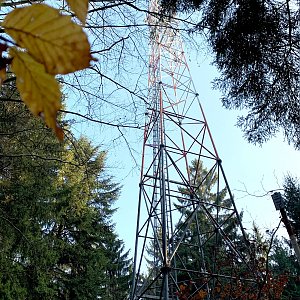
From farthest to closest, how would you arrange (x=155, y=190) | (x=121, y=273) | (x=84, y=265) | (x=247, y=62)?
1. (x=121, y=273)
2. (x=84, y=265)
3. (x=155, y=190)
4. (x=247, y=62)

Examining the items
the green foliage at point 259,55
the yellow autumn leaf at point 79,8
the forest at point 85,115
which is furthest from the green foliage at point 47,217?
the yellow autumn leaf at point 79,8

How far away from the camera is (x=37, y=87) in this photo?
19cm

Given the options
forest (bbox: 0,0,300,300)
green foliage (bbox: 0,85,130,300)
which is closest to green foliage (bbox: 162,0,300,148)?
forest (bbox: 0,0,300,300)

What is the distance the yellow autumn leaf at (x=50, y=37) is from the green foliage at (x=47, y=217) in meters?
2.59

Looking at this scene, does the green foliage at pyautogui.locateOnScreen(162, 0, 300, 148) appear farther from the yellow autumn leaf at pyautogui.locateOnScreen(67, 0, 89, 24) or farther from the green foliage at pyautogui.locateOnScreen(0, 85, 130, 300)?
the yellow autumn leaf at pyautogui.locateOnScreen(67, 0, 89, 24)

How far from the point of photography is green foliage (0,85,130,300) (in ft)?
11.6

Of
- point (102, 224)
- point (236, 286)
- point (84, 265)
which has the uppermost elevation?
point (102, 224)

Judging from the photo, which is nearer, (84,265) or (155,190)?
(155,190)

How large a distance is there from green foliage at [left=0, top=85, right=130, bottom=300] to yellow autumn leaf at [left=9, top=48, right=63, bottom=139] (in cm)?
258

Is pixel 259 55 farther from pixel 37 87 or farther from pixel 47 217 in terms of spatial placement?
pixel 47 217

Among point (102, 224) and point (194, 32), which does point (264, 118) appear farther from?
point (102, 224)

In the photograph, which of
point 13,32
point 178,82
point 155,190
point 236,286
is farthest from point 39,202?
point 13,32

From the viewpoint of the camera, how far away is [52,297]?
7.74 m

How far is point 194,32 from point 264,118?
0.99m
